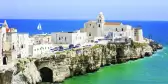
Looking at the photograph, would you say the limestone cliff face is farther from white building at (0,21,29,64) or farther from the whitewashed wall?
the whitewashed wall

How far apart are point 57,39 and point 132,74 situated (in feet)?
56.6

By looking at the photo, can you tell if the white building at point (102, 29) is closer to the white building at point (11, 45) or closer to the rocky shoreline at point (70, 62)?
the rocky shoreline at point (70, 62)

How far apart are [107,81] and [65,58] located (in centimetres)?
728

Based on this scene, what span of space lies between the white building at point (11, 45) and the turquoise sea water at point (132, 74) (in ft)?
24.8

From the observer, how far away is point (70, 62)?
6650 centimetres

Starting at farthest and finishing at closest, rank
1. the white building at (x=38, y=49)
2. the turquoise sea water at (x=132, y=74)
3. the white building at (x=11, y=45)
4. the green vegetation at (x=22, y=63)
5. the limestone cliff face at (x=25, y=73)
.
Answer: the white building at (x=38, y=49) < the turquoise sea water at (x=132, y=74) < the white building at (x=11, y=45) < the green vegetation at (x=22, y=63) < the limestone cliff face at (x=25, y=73)

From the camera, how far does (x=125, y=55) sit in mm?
84812

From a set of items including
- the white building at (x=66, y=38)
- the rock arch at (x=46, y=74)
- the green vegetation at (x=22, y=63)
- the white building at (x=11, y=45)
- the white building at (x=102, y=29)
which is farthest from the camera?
the white building at (x=102, y=29)

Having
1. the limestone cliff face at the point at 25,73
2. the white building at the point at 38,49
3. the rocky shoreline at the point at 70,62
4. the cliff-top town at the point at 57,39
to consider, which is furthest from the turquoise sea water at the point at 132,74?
the cliff-top town at the point at 57,39

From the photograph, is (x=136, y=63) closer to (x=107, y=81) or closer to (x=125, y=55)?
(x=125, y=55)

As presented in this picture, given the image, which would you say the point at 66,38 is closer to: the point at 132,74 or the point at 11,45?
the point at 132,74

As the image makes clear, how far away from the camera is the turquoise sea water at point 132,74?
62531 millimetres

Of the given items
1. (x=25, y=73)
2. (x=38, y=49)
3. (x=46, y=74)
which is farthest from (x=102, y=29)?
(x=25, y=73)

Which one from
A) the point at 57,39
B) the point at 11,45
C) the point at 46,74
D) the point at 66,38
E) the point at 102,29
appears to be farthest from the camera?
the point at 102,29
